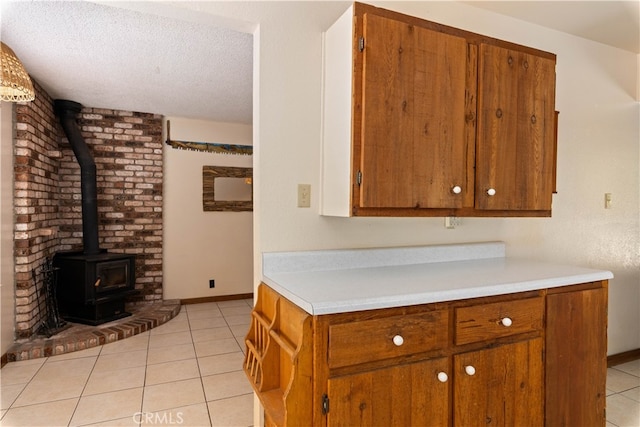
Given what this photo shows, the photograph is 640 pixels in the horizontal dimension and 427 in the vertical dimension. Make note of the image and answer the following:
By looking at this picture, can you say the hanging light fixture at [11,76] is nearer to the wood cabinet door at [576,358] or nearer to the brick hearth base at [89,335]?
the brick hearth base at [89,335]

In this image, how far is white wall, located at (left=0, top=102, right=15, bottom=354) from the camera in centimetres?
283

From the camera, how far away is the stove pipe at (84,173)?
3777 mm

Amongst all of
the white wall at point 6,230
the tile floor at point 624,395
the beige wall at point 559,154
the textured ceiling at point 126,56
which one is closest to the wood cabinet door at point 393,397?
the beige wall at point 559,154

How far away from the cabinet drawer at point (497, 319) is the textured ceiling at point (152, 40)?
1.62 meters

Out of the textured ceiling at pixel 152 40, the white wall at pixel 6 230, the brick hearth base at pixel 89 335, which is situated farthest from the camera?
the brick hearth base at pixel 89 335

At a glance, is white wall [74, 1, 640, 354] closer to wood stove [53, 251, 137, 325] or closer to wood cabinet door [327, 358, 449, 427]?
wood cabinet door [327, 358, 449, 427]

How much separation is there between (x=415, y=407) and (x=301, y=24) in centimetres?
176

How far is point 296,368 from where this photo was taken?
3.76ft

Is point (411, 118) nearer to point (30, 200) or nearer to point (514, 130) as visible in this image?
point (514, 130)


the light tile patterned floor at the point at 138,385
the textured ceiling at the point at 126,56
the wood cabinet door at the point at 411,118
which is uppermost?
the textured ceiling at the point at 126,56

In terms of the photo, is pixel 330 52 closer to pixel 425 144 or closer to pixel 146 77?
pixel 425 144

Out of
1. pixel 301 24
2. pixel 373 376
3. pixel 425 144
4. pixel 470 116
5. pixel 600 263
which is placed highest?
pixel 301 24

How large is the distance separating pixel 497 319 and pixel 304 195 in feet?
3.33

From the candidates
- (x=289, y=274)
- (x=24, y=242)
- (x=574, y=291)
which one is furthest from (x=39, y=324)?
(x=574, y=291)
